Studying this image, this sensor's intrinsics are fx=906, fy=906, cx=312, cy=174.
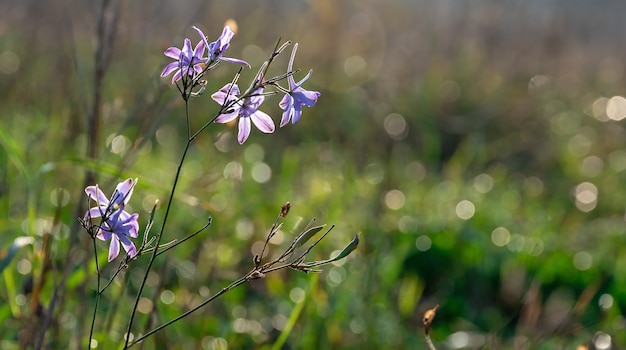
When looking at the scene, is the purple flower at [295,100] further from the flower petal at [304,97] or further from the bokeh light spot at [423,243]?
the bokeh light spot at [423,243]

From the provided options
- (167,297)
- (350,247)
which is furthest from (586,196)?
(350,247)

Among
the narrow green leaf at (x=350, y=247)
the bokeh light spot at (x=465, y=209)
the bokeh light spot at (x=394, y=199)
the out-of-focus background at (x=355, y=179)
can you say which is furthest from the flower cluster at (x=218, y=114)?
the bokeh light spot at (x=465, y=209)

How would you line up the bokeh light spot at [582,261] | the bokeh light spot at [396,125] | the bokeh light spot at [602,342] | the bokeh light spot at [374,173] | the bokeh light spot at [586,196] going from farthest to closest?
the bokeh light spot at [396,125] → the bokeh light spot at [586,196] → the bokeh light spot at [374,173] → the bokeh light spot at [582,261] → the bokeh light spot at [602,342]

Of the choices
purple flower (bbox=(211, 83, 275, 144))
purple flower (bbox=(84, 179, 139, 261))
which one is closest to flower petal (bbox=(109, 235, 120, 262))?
purple flower (bbox=(84, 179, 139, 261))

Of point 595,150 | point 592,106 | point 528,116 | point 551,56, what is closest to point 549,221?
point 595,150

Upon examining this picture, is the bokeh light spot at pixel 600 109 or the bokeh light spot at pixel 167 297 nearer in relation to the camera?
the bokeh light spot at pixel 167 297

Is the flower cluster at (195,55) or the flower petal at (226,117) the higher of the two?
the flower cluster at (195,55)

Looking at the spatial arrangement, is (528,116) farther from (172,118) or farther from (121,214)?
(121,214)
